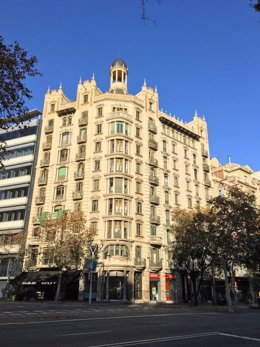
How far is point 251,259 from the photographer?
1366 inches

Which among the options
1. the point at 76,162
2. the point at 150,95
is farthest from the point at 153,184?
the point at 150,95

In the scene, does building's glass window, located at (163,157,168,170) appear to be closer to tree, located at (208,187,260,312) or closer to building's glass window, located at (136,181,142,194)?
building's glass window, located at (136,181,142,194)

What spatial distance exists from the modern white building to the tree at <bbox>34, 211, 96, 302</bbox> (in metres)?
A: 5.97

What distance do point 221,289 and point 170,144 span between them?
24359 millimetres

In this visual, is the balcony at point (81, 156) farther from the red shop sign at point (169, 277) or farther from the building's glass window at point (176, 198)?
the red shop sign at point (169, 277)

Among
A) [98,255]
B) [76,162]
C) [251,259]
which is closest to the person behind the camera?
[251,259]

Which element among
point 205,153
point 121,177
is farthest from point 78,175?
point 205,153

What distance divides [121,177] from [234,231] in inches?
655

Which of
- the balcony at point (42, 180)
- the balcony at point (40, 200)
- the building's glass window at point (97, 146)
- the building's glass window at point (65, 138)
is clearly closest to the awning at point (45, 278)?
the balcony at point (40, 200)

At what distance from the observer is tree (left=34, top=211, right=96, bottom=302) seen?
35469 mm

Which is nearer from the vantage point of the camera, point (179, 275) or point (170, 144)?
point (179, 275)

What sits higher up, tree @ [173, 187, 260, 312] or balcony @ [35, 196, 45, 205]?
balcony @ [35, 196, 45, 205]

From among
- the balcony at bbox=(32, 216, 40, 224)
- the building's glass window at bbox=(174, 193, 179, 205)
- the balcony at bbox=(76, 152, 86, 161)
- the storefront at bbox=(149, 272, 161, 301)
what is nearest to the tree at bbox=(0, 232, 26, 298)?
the balcony at bbox=(32, 216, 40, 224)

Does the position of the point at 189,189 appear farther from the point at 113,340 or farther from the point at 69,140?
the point at 113,340
